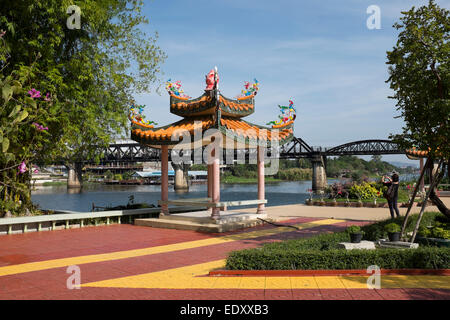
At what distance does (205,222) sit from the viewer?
1412cm

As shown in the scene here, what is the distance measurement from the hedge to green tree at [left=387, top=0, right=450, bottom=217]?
280 centimetres

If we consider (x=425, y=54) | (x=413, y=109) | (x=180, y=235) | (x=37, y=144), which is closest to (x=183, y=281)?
(x=180, y=235)

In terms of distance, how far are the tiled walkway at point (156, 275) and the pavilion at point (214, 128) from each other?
135 inches

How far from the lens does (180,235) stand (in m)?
12.8

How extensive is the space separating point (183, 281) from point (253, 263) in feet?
4.46

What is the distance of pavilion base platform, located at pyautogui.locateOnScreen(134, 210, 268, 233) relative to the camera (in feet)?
44.5

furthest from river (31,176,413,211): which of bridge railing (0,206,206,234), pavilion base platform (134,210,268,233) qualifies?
pavilion base platform (134,210,268,233)

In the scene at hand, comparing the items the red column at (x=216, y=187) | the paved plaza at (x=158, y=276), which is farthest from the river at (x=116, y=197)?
the paved plaza at (x=158, y=276)

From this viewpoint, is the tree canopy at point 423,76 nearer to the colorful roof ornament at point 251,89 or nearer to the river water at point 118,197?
the colorful roof ornament at point 251,89

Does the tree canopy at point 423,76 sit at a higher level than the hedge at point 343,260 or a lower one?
higher

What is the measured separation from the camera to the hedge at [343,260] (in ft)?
23.6

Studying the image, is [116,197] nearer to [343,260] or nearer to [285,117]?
[285,117]

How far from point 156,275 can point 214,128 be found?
23.6ft
